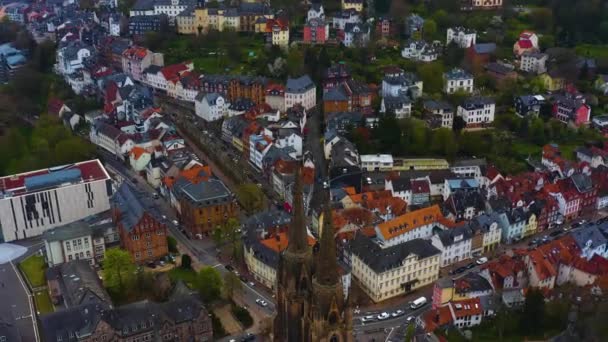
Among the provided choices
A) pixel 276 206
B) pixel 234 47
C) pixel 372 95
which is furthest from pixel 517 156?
pixel 234 47

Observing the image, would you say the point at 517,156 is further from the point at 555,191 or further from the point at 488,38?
the point at 488,38

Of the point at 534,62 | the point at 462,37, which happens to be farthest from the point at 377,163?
the point at 462,37

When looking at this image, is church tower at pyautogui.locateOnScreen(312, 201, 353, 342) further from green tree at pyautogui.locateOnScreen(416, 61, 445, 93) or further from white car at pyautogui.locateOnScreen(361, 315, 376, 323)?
green tree at pyautogui.locateOnScreen(416, 61, 445, 93)

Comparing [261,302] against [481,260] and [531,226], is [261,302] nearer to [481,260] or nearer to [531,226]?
[481,260]

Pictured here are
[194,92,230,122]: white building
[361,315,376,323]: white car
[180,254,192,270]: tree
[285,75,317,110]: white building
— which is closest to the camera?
[361,315,376,323]: white car

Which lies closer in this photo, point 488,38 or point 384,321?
point 384,321

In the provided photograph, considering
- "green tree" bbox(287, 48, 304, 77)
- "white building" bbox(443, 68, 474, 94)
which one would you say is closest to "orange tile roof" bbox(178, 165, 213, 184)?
"green tree" bbox(287, 48, 304, 77)

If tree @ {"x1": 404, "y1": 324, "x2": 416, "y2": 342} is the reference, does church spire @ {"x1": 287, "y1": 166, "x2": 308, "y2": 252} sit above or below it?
above

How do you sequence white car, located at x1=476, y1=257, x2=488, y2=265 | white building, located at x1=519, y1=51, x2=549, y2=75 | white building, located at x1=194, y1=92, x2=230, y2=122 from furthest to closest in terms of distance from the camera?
white building, located at x1=519, y1=51, x2=549, y2=75, white building, located at x1=194, y1=92, x2=230, y2=122, white car, located at x1=476, y1=257, x2=488, y2=265
